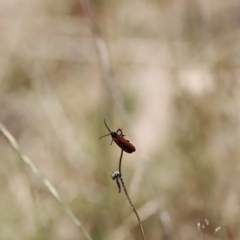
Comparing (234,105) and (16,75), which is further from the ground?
(16,75)

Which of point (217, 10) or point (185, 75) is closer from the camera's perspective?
point (185, 75)

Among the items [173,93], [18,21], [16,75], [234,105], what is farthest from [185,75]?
[18,21]

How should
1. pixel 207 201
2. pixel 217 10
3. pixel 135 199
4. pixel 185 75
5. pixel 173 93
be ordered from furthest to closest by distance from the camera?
pixel 217 10 < pixel 173 93 < pixel 185 75 < pixel 135 199 < pixel 207 201

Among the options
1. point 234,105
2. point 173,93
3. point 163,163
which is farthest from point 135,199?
point 173,93

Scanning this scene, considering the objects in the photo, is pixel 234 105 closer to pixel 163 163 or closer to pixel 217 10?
pixel 163 163

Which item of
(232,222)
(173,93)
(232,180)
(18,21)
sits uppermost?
(18,21)

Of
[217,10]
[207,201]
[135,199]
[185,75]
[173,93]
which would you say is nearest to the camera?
[207,201]

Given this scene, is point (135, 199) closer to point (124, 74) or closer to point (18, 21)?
point (124, 74)
